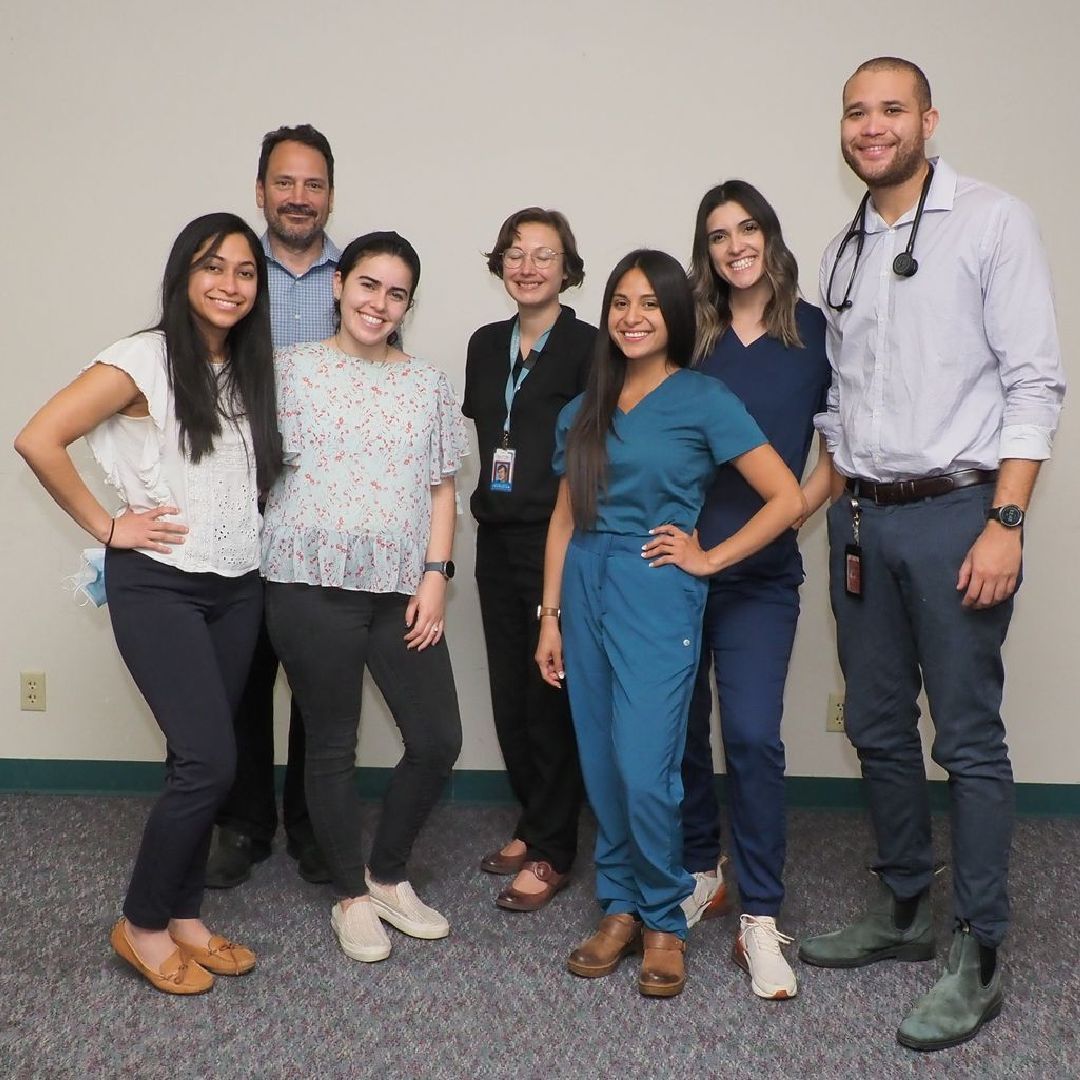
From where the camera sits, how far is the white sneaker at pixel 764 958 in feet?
7.84

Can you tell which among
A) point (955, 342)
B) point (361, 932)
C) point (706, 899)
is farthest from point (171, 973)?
point (955, 342)

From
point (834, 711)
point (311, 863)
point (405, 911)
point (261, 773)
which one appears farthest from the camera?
point (834, 711)

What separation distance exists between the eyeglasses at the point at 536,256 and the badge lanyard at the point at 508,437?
16 centimetres

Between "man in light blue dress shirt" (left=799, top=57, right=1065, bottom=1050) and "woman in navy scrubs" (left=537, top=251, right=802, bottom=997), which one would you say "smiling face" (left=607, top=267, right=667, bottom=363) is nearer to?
"woman in navy scrubs" (left=537, top=251, right=802, bottom=997)

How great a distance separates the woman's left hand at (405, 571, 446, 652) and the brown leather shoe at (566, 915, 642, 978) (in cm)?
74

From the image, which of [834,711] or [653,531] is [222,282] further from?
[834,711]

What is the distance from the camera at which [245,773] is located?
3008 millimetres

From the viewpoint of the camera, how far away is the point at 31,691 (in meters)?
3.65

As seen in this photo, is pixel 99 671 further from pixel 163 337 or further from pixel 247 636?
pixel 163 337

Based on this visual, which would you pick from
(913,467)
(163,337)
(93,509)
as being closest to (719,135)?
(913,467)

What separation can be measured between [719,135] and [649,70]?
0.93 feet

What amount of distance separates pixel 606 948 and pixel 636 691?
1.93ft

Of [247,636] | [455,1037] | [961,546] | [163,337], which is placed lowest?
[455,1037]

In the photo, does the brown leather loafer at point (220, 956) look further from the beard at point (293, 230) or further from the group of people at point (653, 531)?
the beard at point (293, 230)
